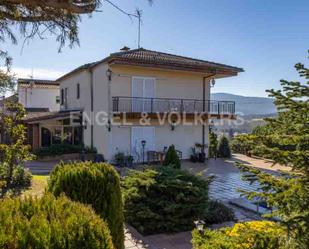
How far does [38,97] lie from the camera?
102 feet

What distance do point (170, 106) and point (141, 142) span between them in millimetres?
3047

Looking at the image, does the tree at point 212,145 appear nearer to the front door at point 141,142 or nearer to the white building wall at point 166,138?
the white building wall at point 166,138

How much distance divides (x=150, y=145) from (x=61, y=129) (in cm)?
808

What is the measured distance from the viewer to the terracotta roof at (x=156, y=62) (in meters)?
16.9

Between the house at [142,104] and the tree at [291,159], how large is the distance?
14377 millimetres

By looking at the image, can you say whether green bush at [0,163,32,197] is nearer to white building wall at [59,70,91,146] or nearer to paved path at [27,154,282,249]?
paved path at [27,154,282,249]

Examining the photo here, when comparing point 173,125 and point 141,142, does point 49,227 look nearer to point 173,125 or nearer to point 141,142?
point 141,142

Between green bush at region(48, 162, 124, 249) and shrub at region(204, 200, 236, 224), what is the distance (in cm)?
283

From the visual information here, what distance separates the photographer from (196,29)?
1272 cm

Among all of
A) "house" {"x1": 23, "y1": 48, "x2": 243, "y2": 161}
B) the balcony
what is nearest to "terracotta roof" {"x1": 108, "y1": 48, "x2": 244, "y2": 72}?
"house" {"x1": 23, "y1": 48, "x2": 243, "y2": 161}

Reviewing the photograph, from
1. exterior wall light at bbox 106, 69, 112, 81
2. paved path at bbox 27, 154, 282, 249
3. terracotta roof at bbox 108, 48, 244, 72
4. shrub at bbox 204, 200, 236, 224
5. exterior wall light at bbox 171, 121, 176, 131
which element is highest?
terracotta roof at bbox 108, 48, 244, 72

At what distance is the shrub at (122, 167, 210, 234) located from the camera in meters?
6.45

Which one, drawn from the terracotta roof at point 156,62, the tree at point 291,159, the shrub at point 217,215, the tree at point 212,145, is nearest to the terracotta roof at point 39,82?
the terracotta roof at point 156,62

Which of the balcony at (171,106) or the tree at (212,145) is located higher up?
the balcony at (171,106)
